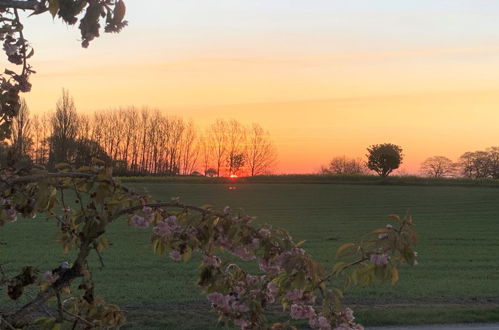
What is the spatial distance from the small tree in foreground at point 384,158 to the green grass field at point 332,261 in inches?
852

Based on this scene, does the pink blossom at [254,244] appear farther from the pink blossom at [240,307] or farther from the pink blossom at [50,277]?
the pink blossom at [50,277]

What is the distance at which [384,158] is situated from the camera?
57.4m

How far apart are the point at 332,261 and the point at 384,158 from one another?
45.9 m

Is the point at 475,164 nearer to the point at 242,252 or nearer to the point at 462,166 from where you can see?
the point at 462,166

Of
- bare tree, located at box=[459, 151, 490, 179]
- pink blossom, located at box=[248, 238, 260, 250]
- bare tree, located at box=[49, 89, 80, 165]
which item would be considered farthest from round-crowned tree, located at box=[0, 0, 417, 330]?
bare tree, located at box=[459, 151, 490, 179]

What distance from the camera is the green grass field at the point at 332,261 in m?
7.60

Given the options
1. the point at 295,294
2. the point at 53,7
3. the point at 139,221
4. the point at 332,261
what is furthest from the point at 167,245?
the point at 332,261

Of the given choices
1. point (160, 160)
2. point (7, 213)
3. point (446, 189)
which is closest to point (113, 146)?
point (160, 160)

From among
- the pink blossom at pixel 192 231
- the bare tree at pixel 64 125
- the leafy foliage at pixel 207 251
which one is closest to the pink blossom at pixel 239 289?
the leafy foliage at pixel 207 251

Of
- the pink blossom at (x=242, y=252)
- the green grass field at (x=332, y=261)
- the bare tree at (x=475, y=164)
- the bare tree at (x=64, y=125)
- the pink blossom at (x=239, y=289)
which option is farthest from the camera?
the bare tree at (x=475, y=164)

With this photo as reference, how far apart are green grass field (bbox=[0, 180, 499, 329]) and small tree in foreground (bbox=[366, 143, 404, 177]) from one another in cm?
2163

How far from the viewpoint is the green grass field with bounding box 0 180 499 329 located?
7.60 meters

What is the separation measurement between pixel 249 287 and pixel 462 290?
8218 millimetres

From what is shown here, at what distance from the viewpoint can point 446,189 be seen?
47250 millimetres
